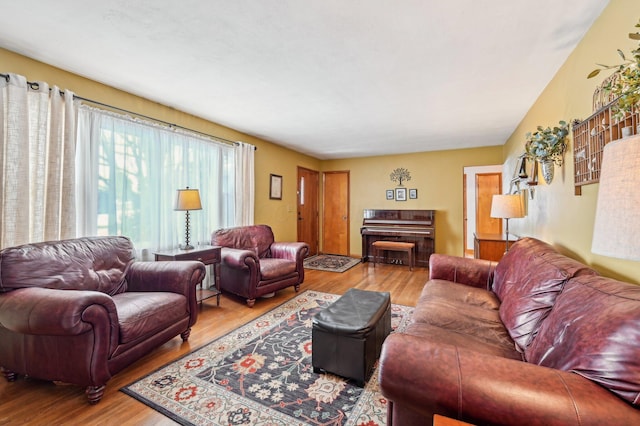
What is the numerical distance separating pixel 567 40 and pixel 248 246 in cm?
375

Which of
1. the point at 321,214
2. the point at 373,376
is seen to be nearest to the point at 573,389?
the point at 373,376

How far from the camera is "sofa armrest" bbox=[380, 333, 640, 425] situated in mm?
763

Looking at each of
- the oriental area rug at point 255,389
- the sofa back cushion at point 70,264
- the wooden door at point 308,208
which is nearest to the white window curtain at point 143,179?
the sofa back cushion at point 70,264

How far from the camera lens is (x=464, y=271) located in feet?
8.42

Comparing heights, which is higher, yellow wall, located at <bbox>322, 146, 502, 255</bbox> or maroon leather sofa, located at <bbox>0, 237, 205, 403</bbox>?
yellow wall, located at <bbox>322, 146, 502, 255</bbox>

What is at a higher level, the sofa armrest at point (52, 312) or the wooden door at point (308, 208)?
the wooden door at point (308, 208)

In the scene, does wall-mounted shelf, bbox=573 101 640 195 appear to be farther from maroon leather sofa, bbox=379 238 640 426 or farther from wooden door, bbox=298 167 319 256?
wooden door, bbox=298 167 319 256

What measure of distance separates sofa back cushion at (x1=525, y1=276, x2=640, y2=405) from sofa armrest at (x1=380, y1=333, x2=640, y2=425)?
0.06m

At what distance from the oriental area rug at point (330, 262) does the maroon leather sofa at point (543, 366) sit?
12.0 ft

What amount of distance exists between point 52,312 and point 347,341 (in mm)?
1719

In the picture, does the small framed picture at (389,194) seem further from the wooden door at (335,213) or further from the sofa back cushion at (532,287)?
the sofa back cushion at (532,287)

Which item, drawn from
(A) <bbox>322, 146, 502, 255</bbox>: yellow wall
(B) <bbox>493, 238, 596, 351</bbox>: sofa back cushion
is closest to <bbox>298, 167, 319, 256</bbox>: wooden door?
(A) <bbox>322, 146, 502, 255</bbox>: yellow wall

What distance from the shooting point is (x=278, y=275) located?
3430 mm

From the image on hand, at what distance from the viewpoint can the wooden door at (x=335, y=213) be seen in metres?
6.52
